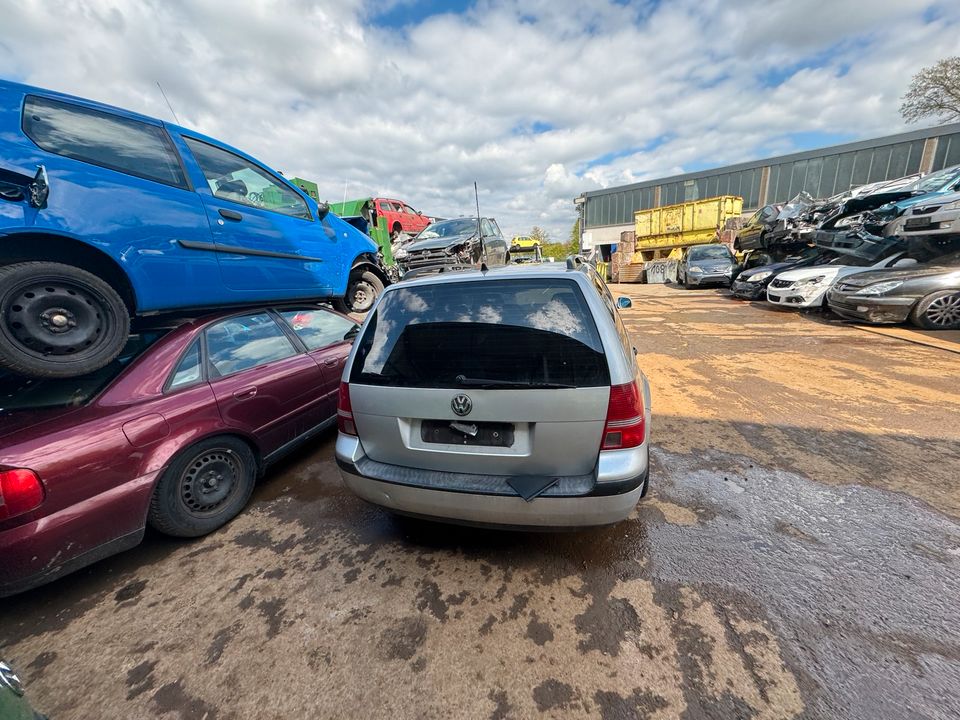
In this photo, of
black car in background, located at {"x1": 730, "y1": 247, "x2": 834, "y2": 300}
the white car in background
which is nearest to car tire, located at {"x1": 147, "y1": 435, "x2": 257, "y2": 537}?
the white car in background

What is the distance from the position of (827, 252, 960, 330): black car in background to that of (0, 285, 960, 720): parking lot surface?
4.70 m

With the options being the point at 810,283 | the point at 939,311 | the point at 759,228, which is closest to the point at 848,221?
the point at 810,283

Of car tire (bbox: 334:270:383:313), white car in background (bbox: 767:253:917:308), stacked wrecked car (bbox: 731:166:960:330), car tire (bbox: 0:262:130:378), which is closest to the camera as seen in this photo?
car tire (bbox: 0:262:130:378)

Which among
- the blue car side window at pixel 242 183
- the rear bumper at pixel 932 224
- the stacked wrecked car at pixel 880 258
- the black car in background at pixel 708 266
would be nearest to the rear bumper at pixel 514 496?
the blue car side window at pixel 242 183

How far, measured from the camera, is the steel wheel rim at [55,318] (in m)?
2.17

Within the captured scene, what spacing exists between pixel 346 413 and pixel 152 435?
108 centimetres

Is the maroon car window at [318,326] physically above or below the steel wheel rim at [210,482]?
above

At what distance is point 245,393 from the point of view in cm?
268

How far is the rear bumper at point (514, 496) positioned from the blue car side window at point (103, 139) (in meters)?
2.72

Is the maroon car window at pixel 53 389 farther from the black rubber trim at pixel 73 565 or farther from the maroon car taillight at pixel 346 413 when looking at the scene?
the maroon car taillight at pixel 346 413

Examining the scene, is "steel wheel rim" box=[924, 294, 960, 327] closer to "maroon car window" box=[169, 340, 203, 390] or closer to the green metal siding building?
"maroon car window" box=[169, 340, 203, 390]

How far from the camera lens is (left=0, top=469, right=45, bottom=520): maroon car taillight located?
1.70 meters

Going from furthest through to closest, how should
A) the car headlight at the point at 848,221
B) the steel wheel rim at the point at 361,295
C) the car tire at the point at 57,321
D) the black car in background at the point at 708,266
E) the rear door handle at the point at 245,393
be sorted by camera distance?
the black car in background at the point at 708,266 → the car headlight at the point at 848,221 → the steel wheel rim at the point at 361,295 → the rear door handle at the point at 245,393 → the car tire at the point at 57,321

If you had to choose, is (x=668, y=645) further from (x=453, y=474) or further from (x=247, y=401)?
(x=247, y=401)
